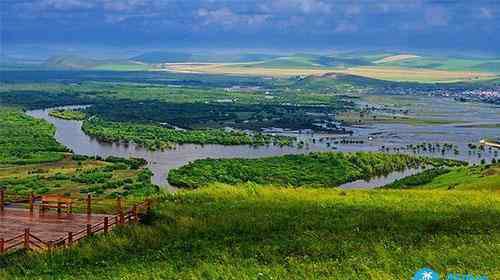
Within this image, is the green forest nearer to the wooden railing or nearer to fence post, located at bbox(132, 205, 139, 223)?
fence post, located at bbox(132, 205, 139, 223)

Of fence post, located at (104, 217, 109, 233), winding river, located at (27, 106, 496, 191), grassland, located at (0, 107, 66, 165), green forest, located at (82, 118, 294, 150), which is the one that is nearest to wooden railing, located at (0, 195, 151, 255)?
fence post, located at (104, 217, 109, 233)

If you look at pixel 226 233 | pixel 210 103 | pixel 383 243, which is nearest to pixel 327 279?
pixel 383 243

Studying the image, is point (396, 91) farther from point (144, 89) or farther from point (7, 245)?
point (7, 245)

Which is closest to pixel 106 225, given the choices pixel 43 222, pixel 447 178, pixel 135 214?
pixel 135 214

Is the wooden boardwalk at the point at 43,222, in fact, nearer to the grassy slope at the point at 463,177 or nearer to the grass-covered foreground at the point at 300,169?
the grassy slope at the point at 463,177

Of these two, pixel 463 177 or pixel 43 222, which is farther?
pixel 463 177

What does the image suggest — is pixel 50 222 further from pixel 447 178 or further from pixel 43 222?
pixel 447 178
